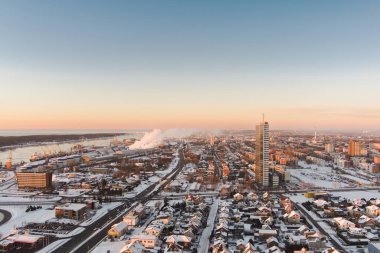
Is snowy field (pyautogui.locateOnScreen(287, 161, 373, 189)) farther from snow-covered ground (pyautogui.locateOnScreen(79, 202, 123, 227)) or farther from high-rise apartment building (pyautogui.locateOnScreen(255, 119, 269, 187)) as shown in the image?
snow-covered ground (pyautogui.locateOnScreen(79, 202, 123, 227))

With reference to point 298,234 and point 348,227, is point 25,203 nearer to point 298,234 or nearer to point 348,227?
point 298,234

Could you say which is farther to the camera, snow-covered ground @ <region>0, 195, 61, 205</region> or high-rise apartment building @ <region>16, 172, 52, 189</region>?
high-rise apartment building @ <region>16, 172, 52, 189</region>

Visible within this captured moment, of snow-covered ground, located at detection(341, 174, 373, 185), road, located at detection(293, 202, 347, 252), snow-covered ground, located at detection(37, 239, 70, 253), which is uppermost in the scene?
snow-covered ground, located at detection(37, 239, 70, 253)

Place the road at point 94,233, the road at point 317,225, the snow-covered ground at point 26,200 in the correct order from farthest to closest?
the snow-covered ground at point 26,200, the road at point 317,225, the road at point 94,233

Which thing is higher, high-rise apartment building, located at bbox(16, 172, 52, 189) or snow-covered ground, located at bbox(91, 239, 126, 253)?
high-rise apartment building, located at bbox(16, 172, 52, 189)

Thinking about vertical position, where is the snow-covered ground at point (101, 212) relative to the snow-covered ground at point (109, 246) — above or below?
below

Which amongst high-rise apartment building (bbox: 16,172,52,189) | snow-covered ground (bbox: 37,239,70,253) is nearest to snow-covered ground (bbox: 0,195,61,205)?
high-rise apartment building (bbox: 16,172,52,189)

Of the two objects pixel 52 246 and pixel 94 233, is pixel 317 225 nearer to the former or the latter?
pixel 94 233

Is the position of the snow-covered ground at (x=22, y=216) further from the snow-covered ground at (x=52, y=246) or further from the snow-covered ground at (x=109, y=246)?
the snow-covered ground at (x=109, y=246)

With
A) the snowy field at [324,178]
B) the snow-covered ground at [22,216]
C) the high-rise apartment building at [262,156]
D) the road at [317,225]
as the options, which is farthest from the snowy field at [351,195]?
the snow-covered ground at [22,216]

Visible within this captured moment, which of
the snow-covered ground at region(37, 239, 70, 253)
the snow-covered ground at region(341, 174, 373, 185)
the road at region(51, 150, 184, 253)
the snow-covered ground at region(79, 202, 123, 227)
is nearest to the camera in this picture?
the snow-covered ground at region(37, 239, 70, 253)
